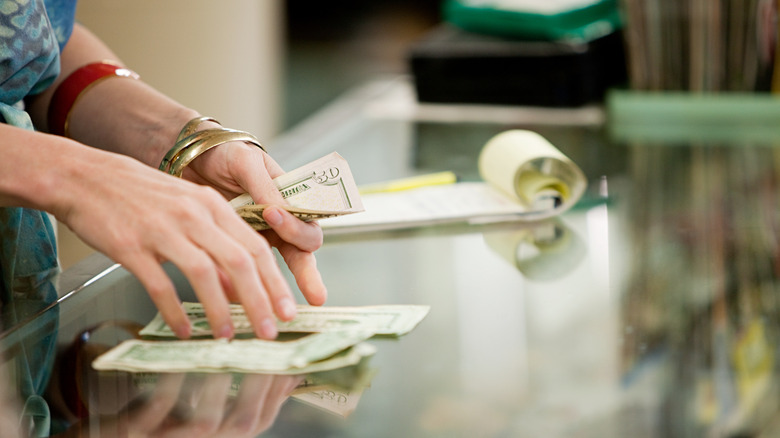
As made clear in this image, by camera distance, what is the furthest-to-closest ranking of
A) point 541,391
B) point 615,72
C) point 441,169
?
1. point 615,72
2. point 441,169
3. point 541,391

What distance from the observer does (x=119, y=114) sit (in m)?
1.07

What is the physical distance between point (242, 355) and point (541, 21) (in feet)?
4.51

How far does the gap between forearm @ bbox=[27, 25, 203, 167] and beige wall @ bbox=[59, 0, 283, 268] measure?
1871mm

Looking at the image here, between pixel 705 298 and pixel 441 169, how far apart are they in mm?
676

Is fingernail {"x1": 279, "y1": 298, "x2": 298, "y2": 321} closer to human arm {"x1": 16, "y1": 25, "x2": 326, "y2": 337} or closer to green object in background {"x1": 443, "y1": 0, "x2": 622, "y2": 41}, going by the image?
human arm {"x1": 16, "y1": 25, "x2": 326, "y2": 337}

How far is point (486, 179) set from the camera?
1.32 m

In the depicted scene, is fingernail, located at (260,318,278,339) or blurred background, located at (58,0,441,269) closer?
fingernail, located at (260,318,278,339)

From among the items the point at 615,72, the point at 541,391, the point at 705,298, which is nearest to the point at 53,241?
the point at 541,391

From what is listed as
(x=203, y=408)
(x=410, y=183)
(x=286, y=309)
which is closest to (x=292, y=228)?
(x=286, y=309)

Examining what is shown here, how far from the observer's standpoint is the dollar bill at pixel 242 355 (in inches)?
27.1

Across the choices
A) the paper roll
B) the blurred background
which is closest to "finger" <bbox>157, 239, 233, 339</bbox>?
the blurred background

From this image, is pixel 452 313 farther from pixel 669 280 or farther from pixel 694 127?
pixel 694 127

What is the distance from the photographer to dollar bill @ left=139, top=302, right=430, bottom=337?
768mm

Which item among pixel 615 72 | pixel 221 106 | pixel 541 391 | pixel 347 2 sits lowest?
pixel 541 391
